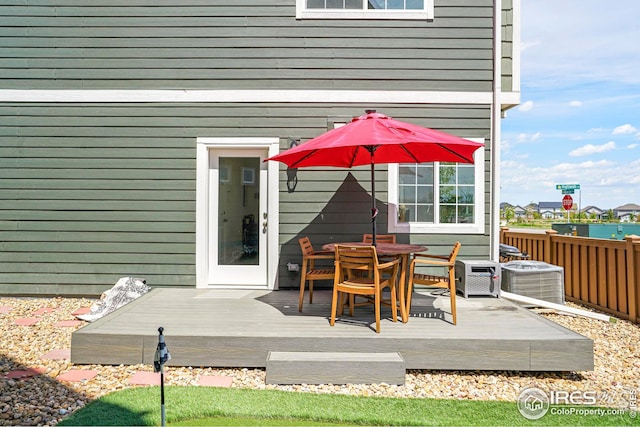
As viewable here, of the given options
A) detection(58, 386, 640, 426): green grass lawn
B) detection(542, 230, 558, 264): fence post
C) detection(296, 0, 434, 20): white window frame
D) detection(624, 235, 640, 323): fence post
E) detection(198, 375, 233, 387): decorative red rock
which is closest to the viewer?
detection(58, 386, 640, 426): green grass lawn

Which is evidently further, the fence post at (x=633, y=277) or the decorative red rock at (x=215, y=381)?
the fence post at (x=633, y=277)

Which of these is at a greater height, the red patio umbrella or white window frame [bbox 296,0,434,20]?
white window frame [bbox 296,0,434,20]

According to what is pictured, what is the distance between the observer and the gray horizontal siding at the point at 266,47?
5277mm

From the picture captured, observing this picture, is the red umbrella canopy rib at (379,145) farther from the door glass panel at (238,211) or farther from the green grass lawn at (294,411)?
the green grass lawn at (294,411)

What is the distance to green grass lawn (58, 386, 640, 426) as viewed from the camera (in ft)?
8.05

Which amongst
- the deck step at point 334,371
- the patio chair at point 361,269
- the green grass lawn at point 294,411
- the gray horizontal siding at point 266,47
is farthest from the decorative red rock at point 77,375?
the gray horizontal siding at point 266,47

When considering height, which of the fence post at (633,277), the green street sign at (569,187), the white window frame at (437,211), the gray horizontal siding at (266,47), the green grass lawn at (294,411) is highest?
the gray horizontal siding at (266,47)

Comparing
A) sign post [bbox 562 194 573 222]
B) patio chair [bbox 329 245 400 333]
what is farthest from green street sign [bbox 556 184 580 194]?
patio chair [bbox 329 245 400 333]

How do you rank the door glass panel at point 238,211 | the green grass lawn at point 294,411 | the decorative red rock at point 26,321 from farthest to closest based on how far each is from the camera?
the door glass panel at point 238,211, the decorative red rock at point 26,321, the green grass lawn at point 294,411

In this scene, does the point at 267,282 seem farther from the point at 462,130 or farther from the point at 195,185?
the point at 462,130

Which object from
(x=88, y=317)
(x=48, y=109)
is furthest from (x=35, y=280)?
(x=48, y=109)

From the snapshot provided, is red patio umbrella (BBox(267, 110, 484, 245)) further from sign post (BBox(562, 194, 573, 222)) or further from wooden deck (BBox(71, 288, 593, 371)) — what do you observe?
sign post (BBox(562, 194, 573, 222))

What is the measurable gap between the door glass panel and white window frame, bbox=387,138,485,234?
174 cm

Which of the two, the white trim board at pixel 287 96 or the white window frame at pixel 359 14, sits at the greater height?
the white window frame at pixel 359 14
